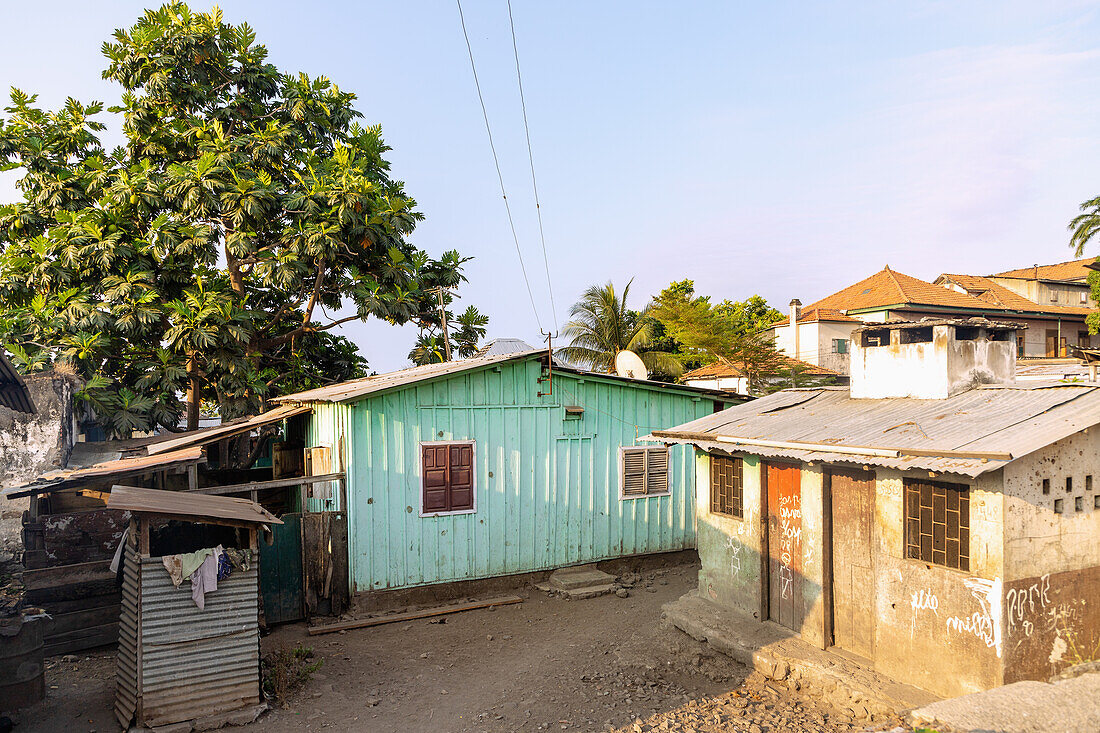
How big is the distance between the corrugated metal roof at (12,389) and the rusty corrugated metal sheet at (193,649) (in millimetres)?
4129

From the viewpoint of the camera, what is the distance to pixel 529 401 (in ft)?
40.0

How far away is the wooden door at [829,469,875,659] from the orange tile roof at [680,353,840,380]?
19.7 m

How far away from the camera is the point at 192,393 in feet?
54.5

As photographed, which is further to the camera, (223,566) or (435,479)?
(435,479)

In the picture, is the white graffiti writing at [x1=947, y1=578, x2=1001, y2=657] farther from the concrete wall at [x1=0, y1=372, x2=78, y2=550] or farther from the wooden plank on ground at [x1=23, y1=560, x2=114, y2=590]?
the concrete wall at [x1=0, y1=372, x2=78, y2=550]

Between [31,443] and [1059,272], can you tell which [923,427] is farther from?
[1059,272]

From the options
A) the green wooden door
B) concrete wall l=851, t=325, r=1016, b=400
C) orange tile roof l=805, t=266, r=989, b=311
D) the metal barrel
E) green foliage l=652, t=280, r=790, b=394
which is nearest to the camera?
the metal barrel

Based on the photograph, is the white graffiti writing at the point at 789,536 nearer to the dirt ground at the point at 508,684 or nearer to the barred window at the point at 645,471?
the dirt ground at the point at 508,684

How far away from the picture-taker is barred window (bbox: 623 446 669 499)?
1314 cm

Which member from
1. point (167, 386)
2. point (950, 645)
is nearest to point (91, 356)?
point (167, 386)

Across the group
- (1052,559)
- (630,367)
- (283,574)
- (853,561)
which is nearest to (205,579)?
(283,574)

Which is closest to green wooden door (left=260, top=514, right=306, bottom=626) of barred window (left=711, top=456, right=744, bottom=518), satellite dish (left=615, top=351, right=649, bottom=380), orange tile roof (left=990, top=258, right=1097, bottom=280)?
barred window (left=711, top=456, right=744, bottom=518)

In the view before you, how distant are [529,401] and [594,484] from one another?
7.18 feet

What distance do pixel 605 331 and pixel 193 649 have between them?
85.2 ft
